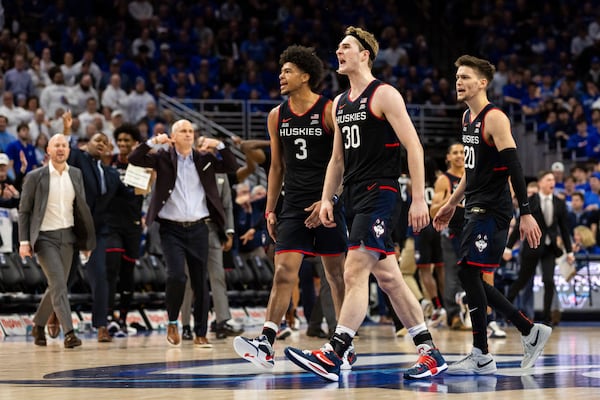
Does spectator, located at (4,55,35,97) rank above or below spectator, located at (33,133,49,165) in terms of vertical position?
above

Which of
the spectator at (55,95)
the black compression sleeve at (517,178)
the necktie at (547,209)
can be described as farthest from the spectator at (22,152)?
the black compression sleeve at (517,178)

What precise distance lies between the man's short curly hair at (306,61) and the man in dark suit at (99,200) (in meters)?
4.32

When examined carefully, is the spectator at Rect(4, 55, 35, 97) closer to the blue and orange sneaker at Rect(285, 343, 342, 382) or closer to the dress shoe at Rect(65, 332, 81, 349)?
the dress shoe at Rect(65, 332, 81, 349)

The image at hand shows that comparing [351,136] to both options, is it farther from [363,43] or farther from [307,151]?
[307,151]

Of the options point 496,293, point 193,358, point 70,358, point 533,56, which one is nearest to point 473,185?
point 496,293

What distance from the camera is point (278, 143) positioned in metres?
8.30

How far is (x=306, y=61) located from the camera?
831 cm

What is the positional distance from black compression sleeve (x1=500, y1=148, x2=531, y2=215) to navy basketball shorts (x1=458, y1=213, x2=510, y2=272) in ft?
0.86

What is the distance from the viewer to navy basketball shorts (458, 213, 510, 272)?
7.80 metres

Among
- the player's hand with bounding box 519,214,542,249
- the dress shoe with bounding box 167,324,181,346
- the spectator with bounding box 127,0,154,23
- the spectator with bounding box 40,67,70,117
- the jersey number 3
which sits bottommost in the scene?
the dress shoe with bounding box 167,324,181,346

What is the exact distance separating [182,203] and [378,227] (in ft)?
14.1

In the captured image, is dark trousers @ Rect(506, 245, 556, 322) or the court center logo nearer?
the court center logo

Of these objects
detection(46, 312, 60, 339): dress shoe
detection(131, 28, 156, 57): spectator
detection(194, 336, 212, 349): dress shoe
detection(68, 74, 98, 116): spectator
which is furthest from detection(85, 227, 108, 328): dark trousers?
detection(131, 28, 156, 57): spectator

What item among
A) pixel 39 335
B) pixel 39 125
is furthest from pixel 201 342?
pixel 39 125
